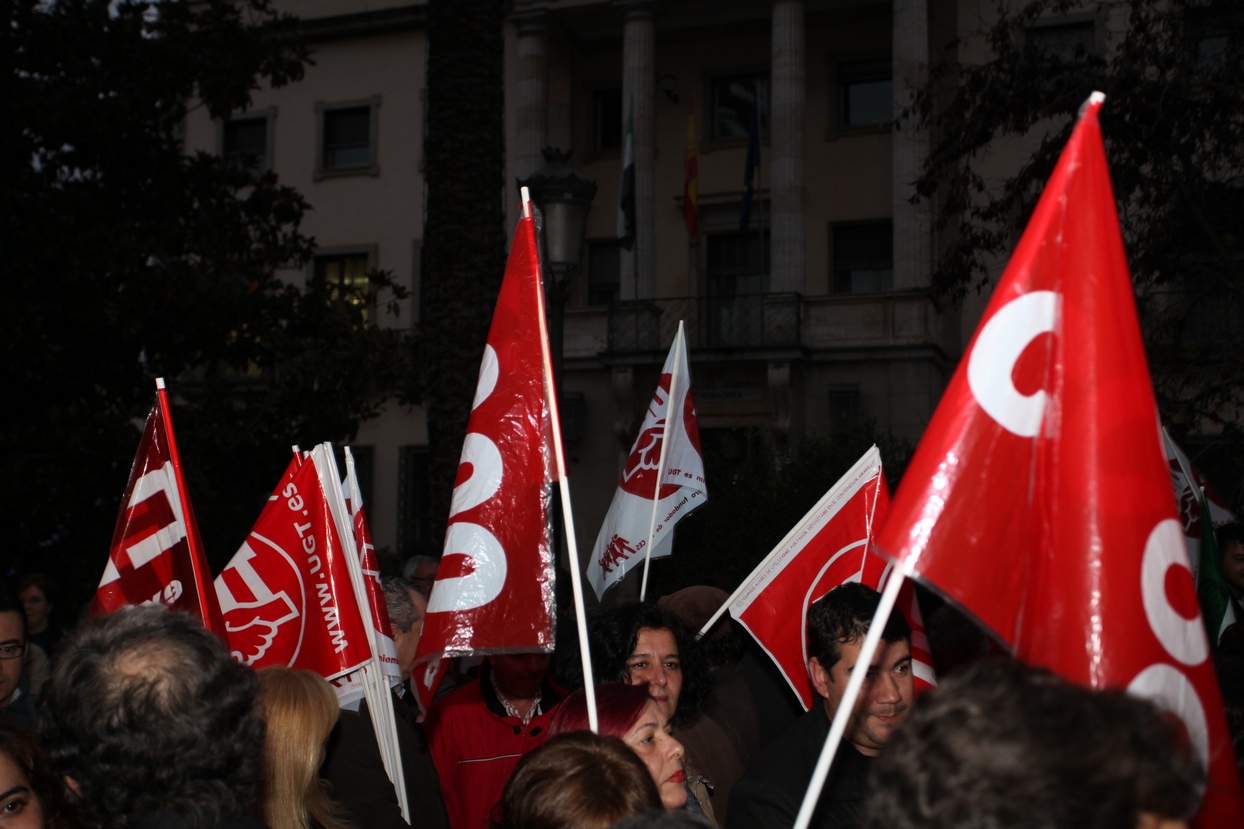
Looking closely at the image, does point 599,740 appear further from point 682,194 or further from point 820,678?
point 682,194

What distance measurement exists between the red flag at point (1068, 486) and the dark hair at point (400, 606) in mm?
2761

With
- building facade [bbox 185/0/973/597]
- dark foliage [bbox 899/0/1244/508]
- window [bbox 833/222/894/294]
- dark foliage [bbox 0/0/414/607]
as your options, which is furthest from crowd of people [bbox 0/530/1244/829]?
window [bbox 833/222/894/294]

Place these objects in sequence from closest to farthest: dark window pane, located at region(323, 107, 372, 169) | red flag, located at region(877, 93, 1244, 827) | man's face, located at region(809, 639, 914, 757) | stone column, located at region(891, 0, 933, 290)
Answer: red flag, located at region(877, 93, 1244, 827), man's face, located at region(809, 639, 914, 757), stone column, located at region(891, 0, 933, 290), dark window pane, located at region(323, 107, 372, 169)

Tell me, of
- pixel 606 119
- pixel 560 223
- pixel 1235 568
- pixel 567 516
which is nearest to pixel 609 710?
pixel 567 516

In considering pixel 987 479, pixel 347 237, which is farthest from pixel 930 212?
pixel 987 479

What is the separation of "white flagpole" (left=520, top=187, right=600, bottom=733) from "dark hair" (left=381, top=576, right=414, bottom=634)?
142cm

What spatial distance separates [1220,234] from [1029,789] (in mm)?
8287

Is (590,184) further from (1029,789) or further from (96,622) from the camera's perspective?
(1029,789)

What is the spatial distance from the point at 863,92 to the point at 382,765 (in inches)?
843

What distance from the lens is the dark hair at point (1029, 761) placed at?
140 cm

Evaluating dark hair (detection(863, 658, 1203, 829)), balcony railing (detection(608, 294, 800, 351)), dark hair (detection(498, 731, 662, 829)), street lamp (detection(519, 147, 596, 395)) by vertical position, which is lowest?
dark hair (detection(498, 731, 662, 829))

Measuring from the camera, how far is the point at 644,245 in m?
22.8

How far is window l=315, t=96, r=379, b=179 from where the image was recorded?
25484 millimetres

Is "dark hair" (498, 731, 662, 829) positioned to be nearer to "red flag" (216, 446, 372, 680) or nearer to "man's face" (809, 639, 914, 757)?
"man's face" (809, 639, 914, 757)
